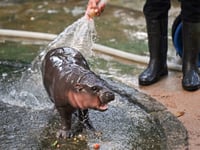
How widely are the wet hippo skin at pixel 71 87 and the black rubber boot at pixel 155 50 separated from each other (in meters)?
0.93

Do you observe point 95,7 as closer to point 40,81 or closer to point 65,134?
point 65,134

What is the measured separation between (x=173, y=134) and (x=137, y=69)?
4.35ft

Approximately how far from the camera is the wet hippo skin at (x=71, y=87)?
261 cm

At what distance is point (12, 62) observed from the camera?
169 inches

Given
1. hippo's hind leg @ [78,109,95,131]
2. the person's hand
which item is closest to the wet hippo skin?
hippo's hind leg @ [78,109,95,131]

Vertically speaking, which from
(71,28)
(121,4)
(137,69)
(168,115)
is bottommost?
(121,4)

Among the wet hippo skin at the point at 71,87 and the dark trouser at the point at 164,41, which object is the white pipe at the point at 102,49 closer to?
the dark trouser at the point at 164,41

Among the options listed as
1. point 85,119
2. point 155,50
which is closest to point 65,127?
point 85,119

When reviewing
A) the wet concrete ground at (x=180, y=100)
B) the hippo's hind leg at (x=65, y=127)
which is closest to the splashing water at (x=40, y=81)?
the hippo's hind leg at (x=65, y=127)

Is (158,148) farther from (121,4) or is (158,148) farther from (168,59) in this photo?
(121,4)

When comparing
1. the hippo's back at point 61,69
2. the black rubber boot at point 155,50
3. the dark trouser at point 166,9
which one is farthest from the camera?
the black rubber boot at point 155,50

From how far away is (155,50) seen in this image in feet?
12.8

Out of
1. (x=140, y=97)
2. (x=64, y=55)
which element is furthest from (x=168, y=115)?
(x=64, y=55)

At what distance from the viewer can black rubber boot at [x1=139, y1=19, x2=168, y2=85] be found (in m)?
3.87
